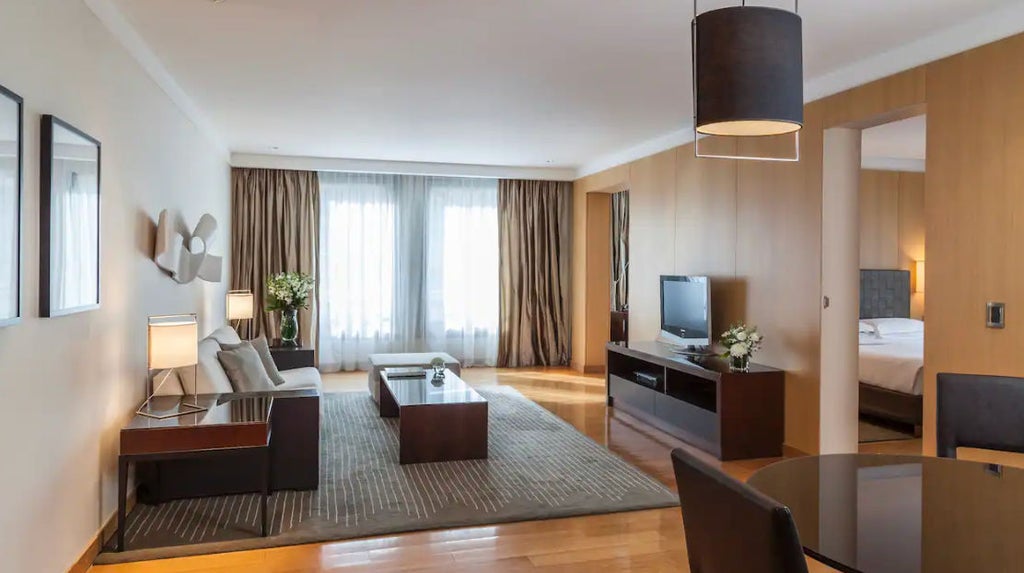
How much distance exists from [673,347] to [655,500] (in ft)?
7.56

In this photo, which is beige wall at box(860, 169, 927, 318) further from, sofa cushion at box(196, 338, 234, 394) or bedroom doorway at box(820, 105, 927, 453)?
sofa cushion at box(196, 338, 234, 394)

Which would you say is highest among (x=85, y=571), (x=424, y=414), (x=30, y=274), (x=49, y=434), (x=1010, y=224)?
(x=1010, y=224)

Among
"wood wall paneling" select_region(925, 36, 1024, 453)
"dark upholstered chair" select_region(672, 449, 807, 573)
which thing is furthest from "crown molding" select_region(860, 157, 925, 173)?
"dark upholstered chair" select_region(672, 449, 807, 573)

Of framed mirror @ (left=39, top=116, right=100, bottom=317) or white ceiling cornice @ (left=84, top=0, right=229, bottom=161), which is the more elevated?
white ceiling cornice @ (left=84, top=0, right=229, bottom=161)

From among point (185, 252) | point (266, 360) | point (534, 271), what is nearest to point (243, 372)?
point (266, 360)

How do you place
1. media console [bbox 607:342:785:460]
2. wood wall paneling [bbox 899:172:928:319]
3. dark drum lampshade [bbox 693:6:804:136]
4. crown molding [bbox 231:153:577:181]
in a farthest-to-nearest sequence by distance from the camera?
crown molding [bbox 231:153:577:181], wood wall paneling [bbox 899:172:928:319], media console [bbox 607:342:785:460], dark drum lampshade [bbox 693:6:804:136]

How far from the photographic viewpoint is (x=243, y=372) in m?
4.44

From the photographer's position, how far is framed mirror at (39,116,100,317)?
2461 mm

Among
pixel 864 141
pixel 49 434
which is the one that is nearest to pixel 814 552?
pixel 49 434

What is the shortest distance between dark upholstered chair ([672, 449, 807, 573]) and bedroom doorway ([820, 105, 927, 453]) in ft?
11.2

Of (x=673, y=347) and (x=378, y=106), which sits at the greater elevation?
(x=378, y=106)

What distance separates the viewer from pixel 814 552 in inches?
54.7

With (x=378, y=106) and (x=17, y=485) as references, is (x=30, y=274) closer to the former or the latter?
(x=17, y=485)

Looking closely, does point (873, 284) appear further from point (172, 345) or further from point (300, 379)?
point (172, 345)
